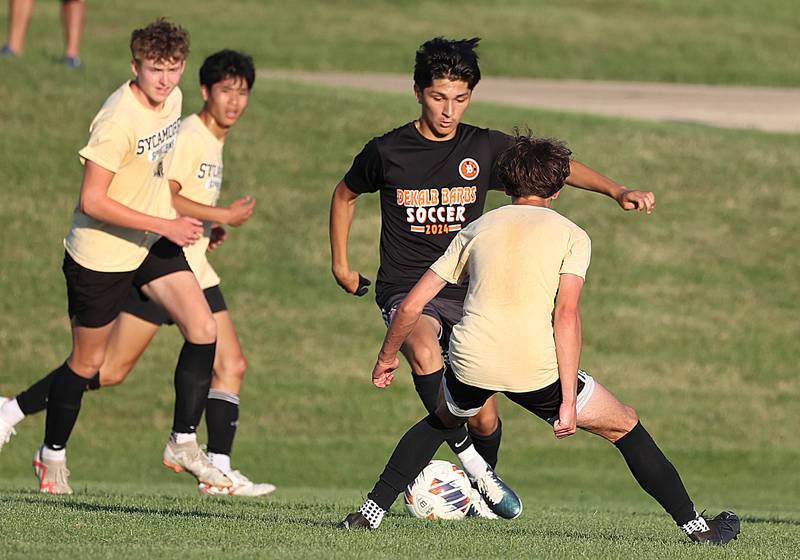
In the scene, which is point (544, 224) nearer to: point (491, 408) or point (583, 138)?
point (491, 408)

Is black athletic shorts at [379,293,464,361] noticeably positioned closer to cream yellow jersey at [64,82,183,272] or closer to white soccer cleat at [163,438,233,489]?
cream yellow jersey at [64,82,183,272]

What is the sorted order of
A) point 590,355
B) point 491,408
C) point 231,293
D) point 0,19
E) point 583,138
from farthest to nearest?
point 0,19 < point 583,138 < point 231,293 < point 590,355 < point 491,408

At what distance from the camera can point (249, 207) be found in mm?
8938

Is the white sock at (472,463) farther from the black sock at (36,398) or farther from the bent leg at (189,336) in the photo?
the black sock at (36,398)

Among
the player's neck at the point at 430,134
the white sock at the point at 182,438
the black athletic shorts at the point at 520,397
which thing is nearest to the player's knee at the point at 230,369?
the white sock at the point at 182,438

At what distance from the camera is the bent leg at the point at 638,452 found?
20.9 feet

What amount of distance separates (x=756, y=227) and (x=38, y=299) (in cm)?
797

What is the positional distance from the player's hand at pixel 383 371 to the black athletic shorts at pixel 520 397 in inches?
9.4

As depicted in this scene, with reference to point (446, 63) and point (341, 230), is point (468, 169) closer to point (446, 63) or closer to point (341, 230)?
point (446, 63)

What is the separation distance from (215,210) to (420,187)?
5.68 ft

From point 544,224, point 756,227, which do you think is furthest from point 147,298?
point 756,227

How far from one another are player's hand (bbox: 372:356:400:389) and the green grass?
1884 cm

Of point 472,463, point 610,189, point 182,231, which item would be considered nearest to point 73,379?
point 182,231

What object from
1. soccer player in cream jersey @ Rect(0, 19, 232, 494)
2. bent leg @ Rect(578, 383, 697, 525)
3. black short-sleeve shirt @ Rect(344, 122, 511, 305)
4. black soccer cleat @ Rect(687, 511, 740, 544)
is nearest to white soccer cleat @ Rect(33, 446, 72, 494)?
soccer player in cream jersey @ Rect(0, 19, 232, 494)
